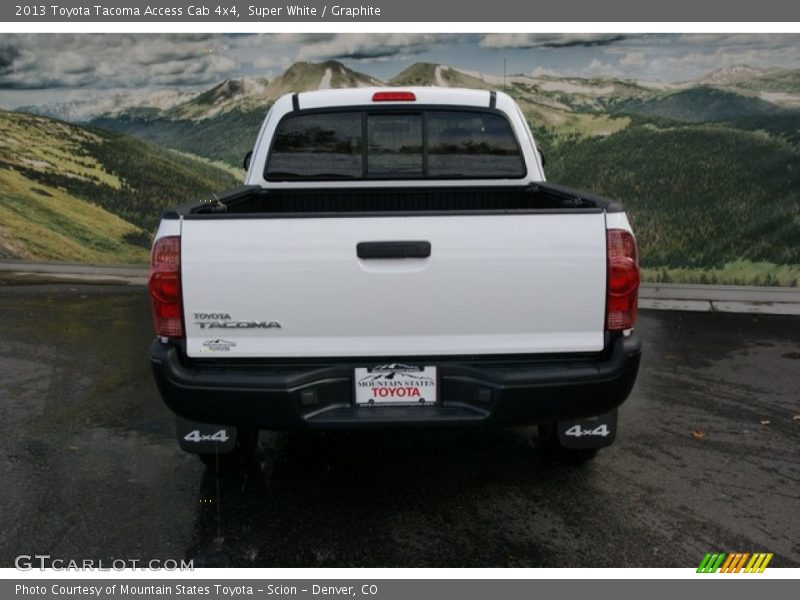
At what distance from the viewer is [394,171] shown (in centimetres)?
519

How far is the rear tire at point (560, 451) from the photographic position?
4238 millimetres

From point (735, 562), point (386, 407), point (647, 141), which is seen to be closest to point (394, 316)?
point (386, 407)

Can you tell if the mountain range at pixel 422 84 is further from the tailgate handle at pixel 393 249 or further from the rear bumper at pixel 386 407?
the tailgate handle at pixel 393 249

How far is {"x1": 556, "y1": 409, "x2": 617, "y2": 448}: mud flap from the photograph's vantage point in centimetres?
391

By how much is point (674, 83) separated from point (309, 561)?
8.59 metres

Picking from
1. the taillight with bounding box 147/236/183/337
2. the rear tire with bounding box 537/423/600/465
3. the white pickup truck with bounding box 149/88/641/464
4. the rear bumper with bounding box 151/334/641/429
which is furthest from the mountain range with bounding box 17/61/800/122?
the taillight with bounding box 147/236/183/337

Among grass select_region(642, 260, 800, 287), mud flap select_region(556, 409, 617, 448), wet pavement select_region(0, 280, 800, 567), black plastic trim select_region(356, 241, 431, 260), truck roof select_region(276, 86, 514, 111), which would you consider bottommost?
grass select_region(642, 260, 800, 287)

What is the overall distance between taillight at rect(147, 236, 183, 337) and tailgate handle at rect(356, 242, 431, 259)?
2.55ft

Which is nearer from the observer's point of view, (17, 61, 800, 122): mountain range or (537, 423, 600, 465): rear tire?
(537, 423, 600, 465): rear tire

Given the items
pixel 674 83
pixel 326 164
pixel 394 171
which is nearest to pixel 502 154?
pixel 394 171

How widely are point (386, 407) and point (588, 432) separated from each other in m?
1.13

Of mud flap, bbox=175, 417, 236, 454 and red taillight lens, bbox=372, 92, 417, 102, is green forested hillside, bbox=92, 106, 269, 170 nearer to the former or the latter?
red taillight lens, bbox=372, 92, 417, 102

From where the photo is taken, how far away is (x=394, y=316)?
11.0ft

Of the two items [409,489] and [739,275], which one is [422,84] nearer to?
[739,275]
